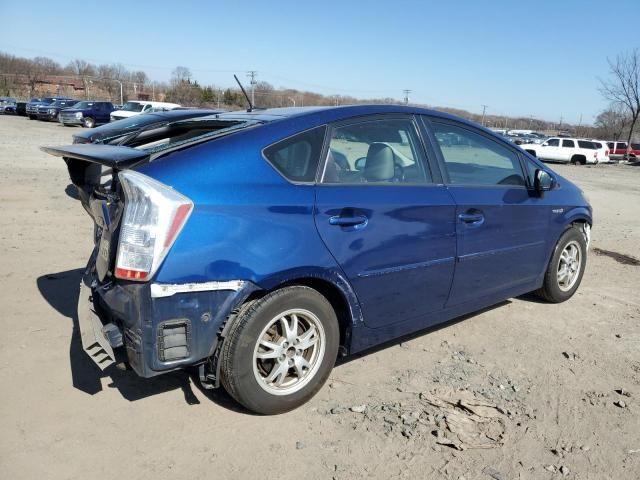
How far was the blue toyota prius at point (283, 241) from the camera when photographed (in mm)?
2561

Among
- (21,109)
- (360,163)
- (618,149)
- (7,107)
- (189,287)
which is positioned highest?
(618,149)

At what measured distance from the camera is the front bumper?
2527 mm

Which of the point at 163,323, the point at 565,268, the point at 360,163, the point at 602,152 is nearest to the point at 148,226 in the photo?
the point at 163,323

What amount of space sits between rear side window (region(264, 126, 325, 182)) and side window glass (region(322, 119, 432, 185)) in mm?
93

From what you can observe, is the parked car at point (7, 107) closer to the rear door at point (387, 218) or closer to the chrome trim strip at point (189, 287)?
the rear door at point (387, 218)

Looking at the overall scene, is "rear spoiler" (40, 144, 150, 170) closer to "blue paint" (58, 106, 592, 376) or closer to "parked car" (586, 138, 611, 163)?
"blue paint" (58, 106, 592, 376)

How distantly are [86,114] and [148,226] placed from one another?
33.5 meters

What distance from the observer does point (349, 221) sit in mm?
3027

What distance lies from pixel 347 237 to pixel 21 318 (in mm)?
2749

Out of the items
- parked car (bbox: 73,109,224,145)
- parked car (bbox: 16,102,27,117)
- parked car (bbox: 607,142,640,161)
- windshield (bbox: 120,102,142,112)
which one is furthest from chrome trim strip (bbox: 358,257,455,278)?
parked car (bbox: 16,102,27,117)

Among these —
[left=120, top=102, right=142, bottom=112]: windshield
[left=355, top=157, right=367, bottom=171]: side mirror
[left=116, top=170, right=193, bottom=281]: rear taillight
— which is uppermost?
[left=120, top=102, right=142, bottom=112]: windshield

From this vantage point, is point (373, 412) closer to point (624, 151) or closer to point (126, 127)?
point (126, 127)

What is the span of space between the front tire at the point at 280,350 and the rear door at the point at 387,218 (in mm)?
299

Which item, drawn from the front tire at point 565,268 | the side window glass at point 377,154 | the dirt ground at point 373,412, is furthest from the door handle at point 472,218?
the front tire at point 565,268
